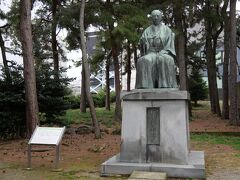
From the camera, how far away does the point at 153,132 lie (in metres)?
8.92

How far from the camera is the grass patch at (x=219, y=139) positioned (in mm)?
14352

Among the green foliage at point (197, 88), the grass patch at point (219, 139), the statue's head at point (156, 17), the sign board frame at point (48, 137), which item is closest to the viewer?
the sign board frame at point (48, 137)

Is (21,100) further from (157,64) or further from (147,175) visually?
(147,175)

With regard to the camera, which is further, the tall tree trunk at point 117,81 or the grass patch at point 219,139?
the tall tree trunk at point 117,81

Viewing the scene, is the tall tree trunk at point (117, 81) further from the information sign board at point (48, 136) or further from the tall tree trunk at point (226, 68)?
the information sign board at point (48, 136)

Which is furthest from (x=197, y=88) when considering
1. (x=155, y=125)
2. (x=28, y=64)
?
(x=155, y=125)

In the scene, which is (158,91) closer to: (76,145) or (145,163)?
(145,163)

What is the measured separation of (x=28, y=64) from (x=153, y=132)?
724cm

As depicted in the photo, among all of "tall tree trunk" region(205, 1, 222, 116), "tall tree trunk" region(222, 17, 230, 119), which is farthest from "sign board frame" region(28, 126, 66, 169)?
"tall tree trunk" region(205, 1, 222, 116)

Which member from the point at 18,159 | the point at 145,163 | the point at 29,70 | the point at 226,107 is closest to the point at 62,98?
the point at 29,70

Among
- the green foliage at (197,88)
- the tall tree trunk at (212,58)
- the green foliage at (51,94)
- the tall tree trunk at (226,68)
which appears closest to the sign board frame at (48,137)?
the green foliage at (51,94)

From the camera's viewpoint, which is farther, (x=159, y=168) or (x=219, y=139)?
(x=219, y=139)

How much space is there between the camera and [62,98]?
17.2 metres

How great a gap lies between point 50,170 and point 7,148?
15.8ft
